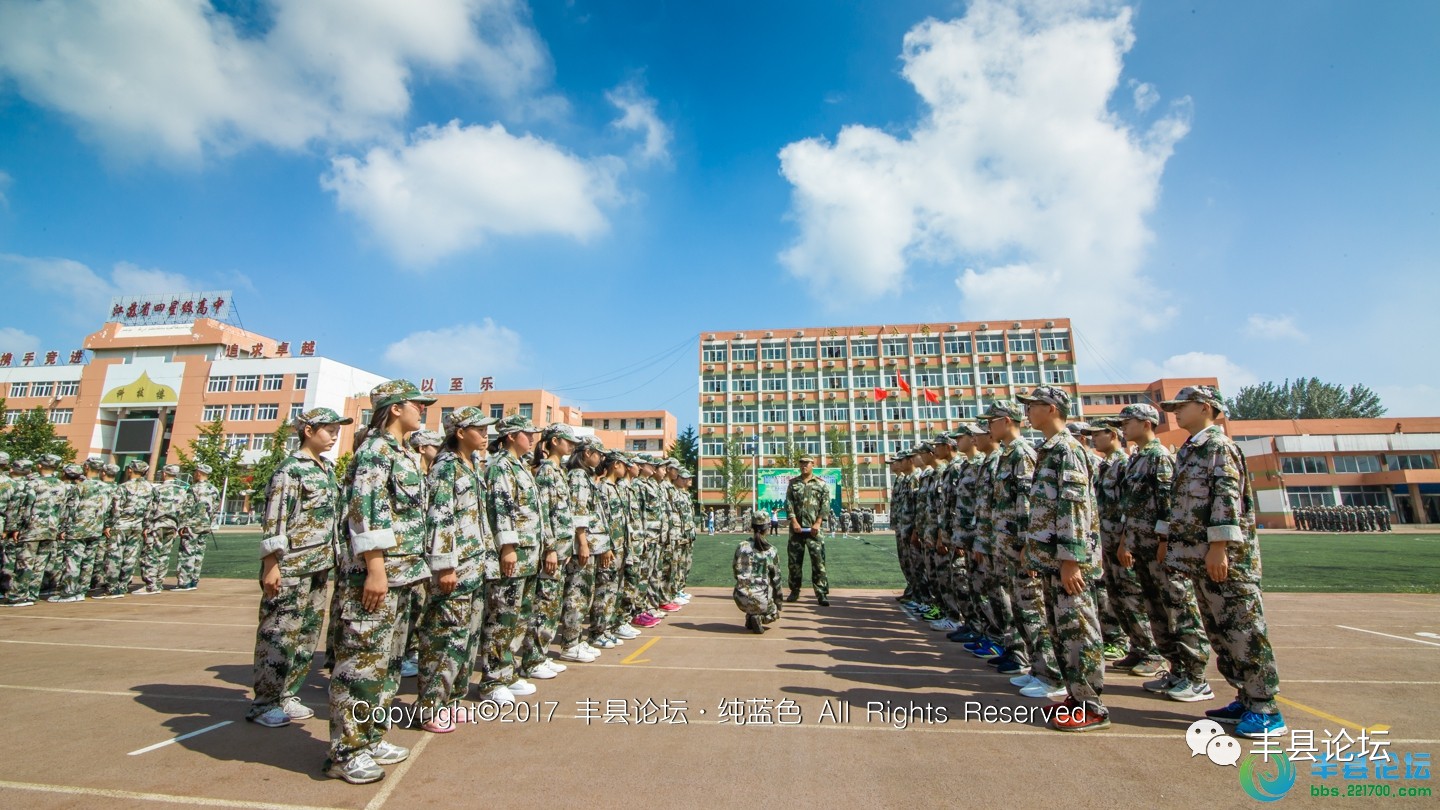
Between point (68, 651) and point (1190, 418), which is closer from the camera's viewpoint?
point (1190, 418)

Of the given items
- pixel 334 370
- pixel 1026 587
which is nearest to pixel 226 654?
pixel 1026 587

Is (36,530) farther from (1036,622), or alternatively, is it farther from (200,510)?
(1036,622)

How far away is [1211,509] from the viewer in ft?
14.2

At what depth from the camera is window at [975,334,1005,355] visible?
5925 centimetres

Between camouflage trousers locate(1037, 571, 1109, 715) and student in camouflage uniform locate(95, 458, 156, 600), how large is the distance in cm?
1364

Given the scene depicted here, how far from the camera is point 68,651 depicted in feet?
20.9

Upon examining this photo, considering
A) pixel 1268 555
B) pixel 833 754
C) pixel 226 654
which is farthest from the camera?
pixel 1268 555

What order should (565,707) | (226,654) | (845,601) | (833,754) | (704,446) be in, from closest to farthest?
(833,754), (565,707), (226,654), (845,601), (704,446)

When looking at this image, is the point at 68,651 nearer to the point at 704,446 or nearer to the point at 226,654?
the point at 226,654

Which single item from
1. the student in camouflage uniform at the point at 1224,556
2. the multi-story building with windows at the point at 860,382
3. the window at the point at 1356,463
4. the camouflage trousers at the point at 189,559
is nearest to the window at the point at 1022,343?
the multi-story building with windows at the point at 860,382

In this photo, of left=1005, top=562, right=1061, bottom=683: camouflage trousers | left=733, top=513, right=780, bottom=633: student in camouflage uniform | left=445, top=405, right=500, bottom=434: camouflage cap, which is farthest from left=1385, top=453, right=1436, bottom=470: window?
left=445, top=405, right=500, bottom=434: camouflage cap

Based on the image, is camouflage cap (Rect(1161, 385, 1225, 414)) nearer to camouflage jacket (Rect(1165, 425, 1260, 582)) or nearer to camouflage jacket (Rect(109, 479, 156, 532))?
camouflage jacket (Rect(1165, 425, 1260, 582))

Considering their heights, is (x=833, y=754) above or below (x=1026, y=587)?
below

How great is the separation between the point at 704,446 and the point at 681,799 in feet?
191
